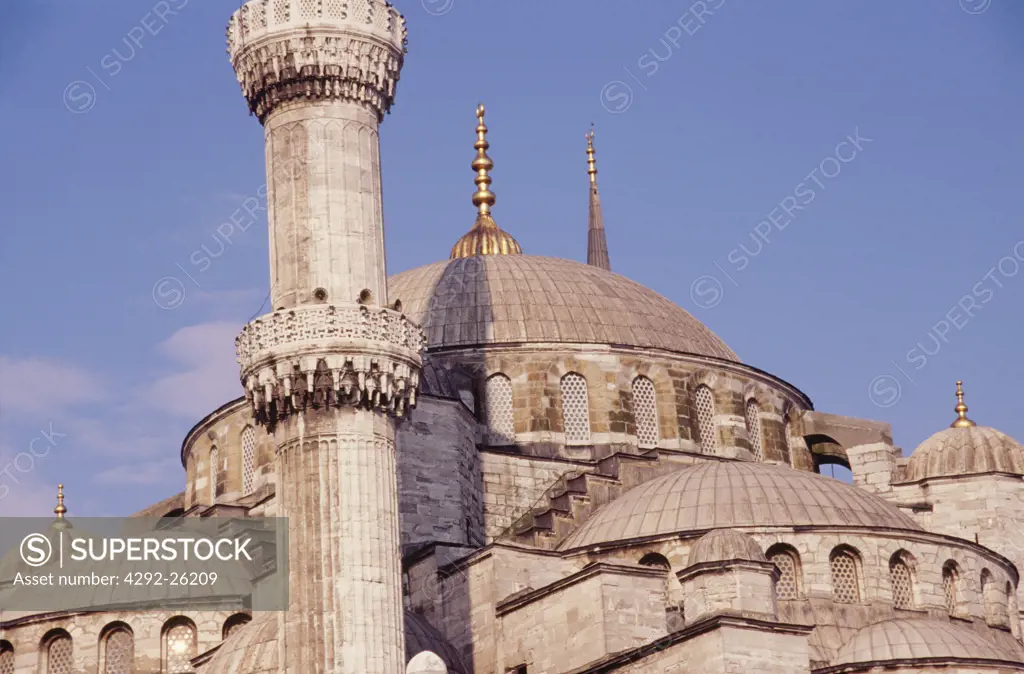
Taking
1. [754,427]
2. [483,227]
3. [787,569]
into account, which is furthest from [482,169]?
[787,569]

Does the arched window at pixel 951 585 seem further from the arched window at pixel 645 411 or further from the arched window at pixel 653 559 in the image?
the arched window at pixel 645 411

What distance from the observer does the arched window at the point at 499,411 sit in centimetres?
3531

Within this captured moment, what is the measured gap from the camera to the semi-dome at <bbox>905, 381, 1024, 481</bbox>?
35.3 meters

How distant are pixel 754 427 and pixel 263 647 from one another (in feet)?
42.7

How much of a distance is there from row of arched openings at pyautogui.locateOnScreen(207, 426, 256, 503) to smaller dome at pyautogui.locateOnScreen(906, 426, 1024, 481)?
9.88 m

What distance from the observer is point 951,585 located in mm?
31453

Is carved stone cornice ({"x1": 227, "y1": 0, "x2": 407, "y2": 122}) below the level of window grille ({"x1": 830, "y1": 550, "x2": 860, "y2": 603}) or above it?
above

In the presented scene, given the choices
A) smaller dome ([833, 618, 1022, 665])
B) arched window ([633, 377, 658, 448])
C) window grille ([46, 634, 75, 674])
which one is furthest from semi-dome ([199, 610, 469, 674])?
arched window ([633, 377, 658, 448])

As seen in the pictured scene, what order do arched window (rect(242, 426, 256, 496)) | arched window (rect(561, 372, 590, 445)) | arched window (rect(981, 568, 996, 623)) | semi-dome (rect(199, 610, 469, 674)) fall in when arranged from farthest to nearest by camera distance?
arched window (rect(242, 426, 256, 496)), arched window (rect(561, 372, 590, 445)), arched window (rect(981, 568, 996, 623)), semi-dome (rect(199, 610, 469, 674))

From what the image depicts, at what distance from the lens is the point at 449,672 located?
28.3 m

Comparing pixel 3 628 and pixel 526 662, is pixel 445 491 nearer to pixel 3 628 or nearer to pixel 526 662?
pixel 526 662

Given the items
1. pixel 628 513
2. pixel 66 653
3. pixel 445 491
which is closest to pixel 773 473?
pixel 628 513

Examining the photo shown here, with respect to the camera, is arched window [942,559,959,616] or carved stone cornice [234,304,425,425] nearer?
carved stone cornice [234,304,425,425]

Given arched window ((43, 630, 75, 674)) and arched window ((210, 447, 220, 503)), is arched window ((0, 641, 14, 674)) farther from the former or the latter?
arched window ((210, 447, 220, 503))
